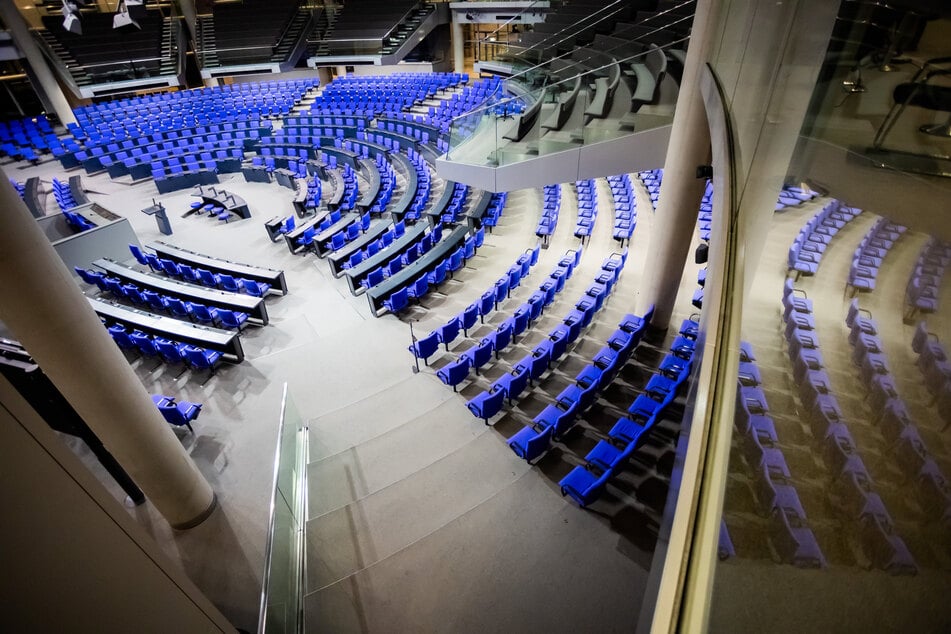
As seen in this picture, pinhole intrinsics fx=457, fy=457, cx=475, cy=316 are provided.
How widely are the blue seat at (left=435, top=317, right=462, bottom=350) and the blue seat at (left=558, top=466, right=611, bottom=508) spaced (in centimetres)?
327

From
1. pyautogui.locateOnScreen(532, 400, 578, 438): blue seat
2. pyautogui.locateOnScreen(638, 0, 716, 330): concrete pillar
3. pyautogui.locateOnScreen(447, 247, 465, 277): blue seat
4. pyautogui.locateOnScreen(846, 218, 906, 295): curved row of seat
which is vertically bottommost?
pyautogui.locateOnScreen(532, 400, 578, 438): blue seat

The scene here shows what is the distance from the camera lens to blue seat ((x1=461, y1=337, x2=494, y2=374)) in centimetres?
733

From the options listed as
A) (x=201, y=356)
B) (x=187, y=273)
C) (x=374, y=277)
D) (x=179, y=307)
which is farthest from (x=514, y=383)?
(x=187, y=273)

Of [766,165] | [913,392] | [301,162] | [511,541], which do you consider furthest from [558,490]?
[301,162]

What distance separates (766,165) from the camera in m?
3.04

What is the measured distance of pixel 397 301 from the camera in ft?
29.3

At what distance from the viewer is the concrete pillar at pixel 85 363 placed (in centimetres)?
373

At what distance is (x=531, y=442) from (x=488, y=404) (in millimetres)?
926

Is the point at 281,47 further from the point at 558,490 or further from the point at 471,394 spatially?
the point at 558,490

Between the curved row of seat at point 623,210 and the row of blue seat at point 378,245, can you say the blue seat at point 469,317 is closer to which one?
the row of blue seat at point 378,245

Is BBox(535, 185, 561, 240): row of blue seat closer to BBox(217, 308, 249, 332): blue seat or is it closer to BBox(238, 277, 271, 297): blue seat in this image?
BBox(238, 277, 271, 297): blue seat

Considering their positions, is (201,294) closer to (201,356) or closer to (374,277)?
(201,356)

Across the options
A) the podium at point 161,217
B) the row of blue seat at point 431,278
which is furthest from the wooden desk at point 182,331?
the podium at point 161,217

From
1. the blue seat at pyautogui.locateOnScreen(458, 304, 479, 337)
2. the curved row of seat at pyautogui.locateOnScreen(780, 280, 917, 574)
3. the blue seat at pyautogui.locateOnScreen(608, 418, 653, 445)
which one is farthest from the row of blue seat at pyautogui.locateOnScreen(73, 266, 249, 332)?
the curved row of seat at pyautogui.locateOnScreen(780, 280, 917, 574)
